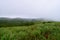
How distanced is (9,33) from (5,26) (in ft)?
1.34

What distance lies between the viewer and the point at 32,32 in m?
2.86

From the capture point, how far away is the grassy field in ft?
8.79

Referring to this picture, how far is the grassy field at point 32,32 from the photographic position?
268 centimetres

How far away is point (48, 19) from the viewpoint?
3.47 metres

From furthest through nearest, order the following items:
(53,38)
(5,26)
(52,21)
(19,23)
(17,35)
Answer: (52,21) < (19,23) < (5,26) < (53,38) < (17,35)

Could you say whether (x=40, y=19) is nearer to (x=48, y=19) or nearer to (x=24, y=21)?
(x=48, y=19)

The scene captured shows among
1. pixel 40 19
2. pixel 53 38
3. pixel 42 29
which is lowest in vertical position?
pixel 53 38

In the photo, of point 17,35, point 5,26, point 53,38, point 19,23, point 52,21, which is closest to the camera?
point 17,35

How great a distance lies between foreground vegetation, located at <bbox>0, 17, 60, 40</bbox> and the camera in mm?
2682

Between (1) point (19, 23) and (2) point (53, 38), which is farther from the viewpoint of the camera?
(1) point (19, 23)

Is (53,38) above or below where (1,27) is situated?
below

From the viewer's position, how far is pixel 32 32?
2855 millimetres

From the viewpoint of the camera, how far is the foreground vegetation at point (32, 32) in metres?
2.68

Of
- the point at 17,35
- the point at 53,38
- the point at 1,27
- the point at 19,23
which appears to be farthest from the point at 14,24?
the point at 53,38
